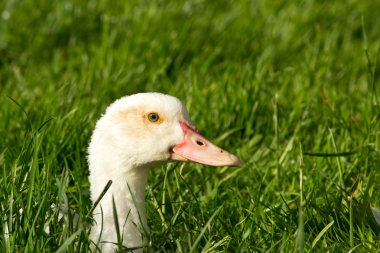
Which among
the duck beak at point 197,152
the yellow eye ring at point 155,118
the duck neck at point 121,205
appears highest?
the yellow eye ring at point 155,118

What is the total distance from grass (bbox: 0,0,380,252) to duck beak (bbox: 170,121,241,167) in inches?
10.5

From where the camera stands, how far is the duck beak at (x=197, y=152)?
3.75 metres

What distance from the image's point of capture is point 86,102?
5359mm

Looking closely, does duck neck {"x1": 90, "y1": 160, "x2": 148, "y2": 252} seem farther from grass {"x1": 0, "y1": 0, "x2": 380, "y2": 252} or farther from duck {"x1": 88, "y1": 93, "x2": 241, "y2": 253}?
grass {"x1": 0, "y1": 0, "x2": 380, "y2": 252}

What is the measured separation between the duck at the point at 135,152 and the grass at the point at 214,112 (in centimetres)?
15

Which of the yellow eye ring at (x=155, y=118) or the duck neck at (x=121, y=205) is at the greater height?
the yellow eye ring at (x=155, y=118)

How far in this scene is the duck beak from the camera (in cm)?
375

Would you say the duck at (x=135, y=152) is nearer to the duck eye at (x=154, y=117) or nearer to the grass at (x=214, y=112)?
the duck eye at (x=154, y=117)

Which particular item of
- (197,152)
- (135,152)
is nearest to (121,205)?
(135,152)

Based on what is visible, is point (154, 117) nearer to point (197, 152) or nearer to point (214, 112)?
point (197, 152)

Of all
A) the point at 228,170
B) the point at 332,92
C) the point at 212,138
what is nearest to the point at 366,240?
the point at 228,170

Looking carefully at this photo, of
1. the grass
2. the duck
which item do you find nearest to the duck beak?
the duck

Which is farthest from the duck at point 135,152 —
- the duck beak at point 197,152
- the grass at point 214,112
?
the grass at point 214,112

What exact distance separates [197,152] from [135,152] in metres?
0.26
